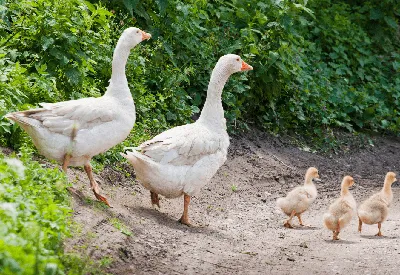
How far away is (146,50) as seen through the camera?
12.2 m

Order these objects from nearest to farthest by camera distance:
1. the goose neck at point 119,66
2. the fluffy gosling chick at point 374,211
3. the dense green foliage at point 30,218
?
the dense green foliage at point 30,218 → the goose neck at point 119,66 → the fluffy gosling chick at point 374,211

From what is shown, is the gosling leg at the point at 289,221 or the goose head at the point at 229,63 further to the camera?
the goose head at the point at 229,63

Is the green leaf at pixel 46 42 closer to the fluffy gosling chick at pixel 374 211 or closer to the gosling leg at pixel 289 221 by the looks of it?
the gosling leg at pixel 289 221

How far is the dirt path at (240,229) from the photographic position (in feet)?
23.8

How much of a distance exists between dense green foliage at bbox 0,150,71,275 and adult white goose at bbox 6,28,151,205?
0.84 metres

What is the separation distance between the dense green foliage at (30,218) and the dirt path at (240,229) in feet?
1.48

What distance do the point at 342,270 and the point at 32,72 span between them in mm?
4878

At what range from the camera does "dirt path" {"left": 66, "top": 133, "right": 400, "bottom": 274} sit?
286 inches

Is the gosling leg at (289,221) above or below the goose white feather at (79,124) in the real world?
below

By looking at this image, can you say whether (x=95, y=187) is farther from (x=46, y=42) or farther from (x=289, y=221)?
(x=289, y=221)

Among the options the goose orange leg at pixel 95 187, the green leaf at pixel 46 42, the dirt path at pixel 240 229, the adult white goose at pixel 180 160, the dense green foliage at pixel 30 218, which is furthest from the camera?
the green leaf at pixel 46 42

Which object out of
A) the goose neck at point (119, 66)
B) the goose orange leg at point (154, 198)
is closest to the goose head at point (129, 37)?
the goose neck at point (119, 66)

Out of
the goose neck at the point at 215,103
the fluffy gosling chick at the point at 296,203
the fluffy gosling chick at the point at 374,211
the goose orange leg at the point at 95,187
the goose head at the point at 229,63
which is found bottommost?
the goose orange leg at the point at 95,187

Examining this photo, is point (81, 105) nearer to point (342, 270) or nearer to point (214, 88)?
point (214, 88)
